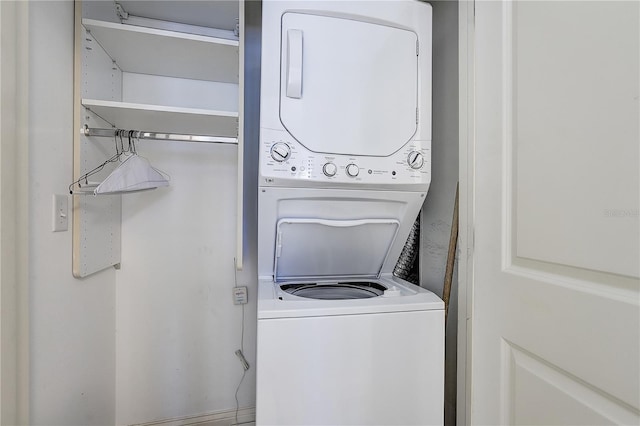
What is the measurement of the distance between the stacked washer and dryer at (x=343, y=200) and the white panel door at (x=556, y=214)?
0.28 metres

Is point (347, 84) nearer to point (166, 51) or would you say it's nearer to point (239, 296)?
point (166, 51)

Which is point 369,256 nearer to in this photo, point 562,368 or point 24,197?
point 562,368

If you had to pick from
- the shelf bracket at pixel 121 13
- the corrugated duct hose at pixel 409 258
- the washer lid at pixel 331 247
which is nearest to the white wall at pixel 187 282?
the washer lid at pixel 331 247

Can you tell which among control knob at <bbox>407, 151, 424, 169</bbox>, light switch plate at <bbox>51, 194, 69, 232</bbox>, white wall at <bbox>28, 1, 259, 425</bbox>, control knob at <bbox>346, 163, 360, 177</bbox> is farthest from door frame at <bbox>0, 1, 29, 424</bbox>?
control knob at <bbox>407, 151, 424, 169</bbox>

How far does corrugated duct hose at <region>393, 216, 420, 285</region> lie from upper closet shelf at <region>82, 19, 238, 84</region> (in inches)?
57.9

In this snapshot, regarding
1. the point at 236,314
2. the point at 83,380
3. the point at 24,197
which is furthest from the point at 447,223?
the point at 83,380

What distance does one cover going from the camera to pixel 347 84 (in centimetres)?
130

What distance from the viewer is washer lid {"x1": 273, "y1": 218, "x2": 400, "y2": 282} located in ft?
4.70

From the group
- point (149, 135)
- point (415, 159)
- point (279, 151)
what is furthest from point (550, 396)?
point (149, 135)

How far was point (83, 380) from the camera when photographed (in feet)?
4.54

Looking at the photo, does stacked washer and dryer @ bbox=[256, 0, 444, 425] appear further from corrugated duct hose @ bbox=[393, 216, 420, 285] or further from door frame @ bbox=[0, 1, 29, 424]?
door frame @ bbox=[0, 1, 29, 424]

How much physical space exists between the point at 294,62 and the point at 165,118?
776 mm

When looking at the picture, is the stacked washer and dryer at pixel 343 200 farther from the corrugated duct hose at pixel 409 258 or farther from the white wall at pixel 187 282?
the white wall at pixel 187 282

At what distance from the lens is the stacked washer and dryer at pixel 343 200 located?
1.09 m
